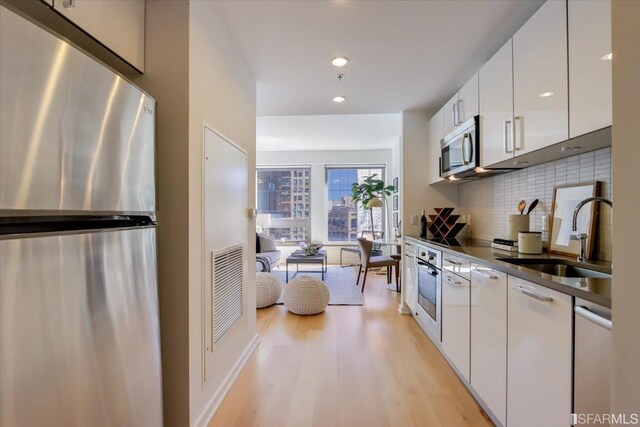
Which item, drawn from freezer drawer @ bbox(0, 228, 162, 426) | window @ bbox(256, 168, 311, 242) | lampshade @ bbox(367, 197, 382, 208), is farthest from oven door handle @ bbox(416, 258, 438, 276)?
window @ bbox(256, 168, 311, 242)

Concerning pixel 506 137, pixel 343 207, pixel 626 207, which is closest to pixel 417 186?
pixel 506 137

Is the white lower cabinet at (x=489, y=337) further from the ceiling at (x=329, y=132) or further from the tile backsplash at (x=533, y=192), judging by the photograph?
the ceiling at (x=329, y=132)

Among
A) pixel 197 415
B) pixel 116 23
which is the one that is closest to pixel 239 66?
pixel 116 23

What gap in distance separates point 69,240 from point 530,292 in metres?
1.67

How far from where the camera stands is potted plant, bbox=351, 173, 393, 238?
632 cm

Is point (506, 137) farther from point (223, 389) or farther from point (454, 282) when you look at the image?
point (223, 389)

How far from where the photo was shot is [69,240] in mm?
836

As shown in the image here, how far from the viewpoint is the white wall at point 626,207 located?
56 centimetres

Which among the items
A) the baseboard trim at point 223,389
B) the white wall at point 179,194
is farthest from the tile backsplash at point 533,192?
the baseboard trim at point 223,389

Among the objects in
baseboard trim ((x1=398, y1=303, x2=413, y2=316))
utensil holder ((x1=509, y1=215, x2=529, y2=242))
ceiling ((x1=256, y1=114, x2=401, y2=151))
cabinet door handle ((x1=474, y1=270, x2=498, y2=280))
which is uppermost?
ceiling ((x1=256, y1=114, x2=401, y2=151))

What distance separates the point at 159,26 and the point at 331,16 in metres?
1.00

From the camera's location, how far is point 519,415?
1.35m

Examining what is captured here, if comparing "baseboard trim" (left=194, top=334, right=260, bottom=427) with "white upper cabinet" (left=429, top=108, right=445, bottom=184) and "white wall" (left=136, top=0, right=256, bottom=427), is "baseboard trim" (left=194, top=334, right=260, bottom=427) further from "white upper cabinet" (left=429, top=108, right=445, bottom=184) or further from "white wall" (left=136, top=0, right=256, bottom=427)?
"white upper cabinet" (left=429, top=108, right=445, bottom=184)

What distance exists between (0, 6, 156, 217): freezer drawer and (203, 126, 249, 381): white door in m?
0.63
